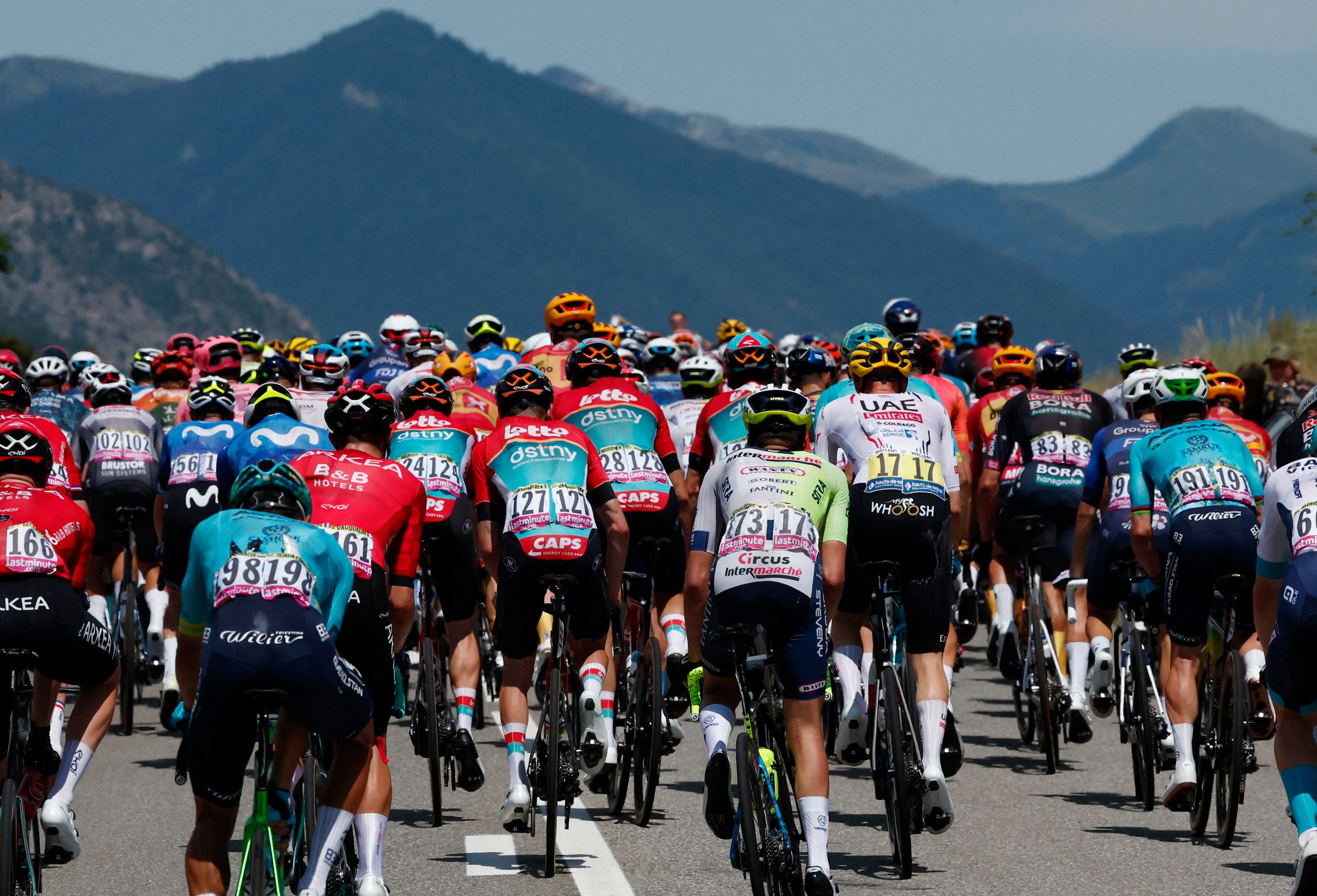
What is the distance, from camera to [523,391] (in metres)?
9.16

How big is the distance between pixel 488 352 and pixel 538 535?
6.23 m

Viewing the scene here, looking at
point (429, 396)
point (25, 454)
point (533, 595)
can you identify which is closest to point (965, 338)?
point (429, 396)

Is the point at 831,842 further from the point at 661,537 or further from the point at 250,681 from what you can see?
the point at 250,681

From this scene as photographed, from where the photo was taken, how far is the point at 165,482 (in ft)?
38.9

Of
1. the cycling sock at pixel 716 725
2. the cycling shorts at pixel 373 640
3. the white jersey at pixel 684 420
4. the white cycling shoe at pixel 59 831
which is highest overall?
the white jersey at pixel 684 420

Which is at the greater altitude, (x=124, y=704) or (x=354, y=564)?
(x=354, y=564)

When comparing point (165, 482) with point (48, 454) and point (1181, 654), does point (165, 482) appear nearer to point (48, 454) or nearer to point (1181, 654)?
point (48, 454)

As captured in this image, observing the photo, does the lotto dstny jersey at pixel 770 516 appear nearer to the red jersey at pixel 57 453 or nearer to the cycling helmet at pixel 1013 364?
the red jersey at pixel 57 453

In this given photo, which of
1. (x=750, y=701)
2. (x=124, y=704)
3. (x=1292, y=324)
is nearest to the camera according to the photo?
(x=750, y=701)

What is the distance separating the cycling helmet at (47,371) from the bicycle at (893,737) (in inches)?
324

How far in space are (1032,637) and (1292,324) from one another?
18.9m

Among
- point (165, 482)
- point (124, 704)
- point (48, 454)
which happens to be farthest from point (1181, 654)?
point (124, 704)

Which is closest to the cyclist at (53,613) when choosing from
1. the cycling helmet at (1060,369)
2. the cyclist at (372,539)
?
the cyclist at (372,539)

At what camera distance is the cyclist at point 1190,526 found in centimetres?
885
